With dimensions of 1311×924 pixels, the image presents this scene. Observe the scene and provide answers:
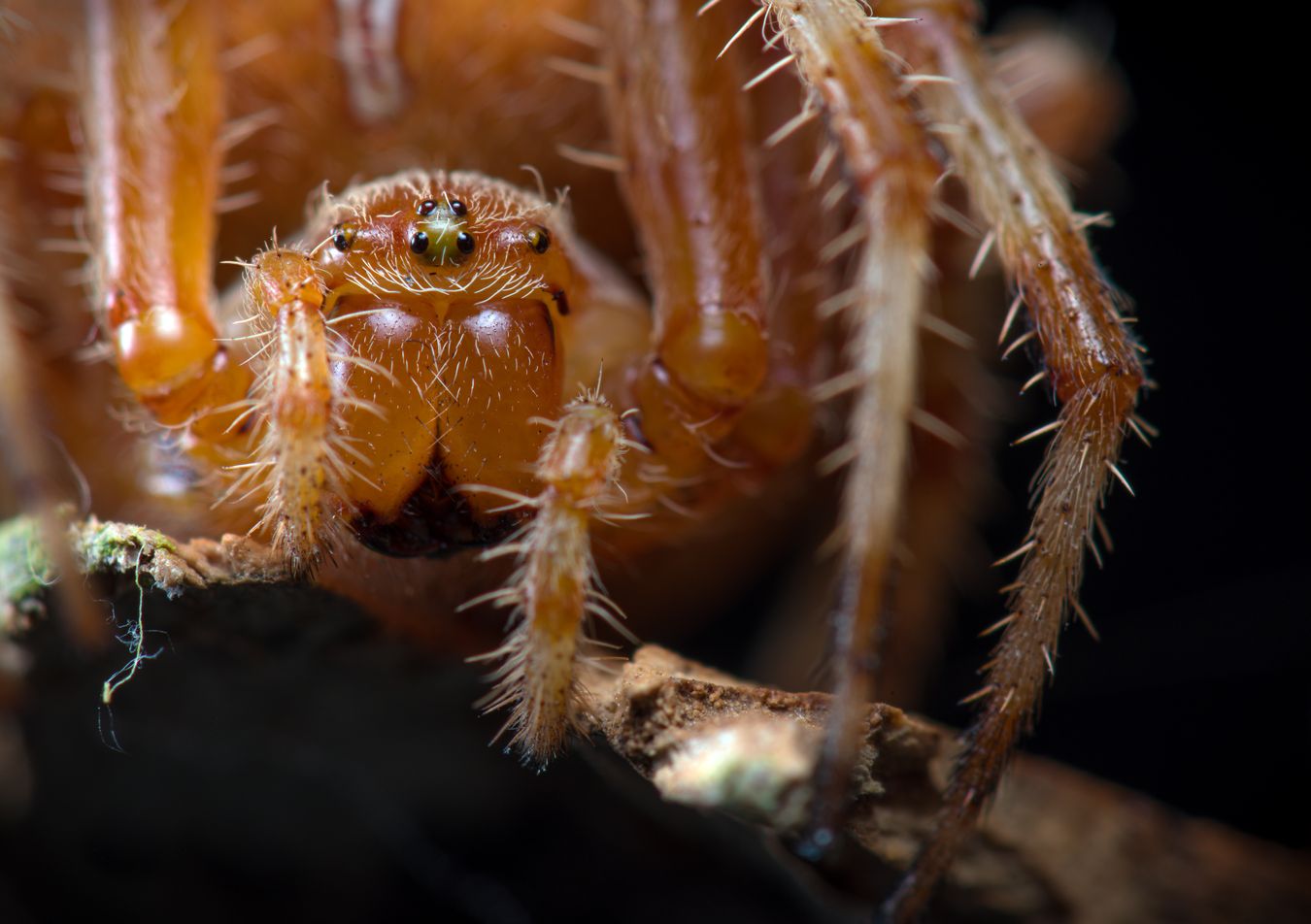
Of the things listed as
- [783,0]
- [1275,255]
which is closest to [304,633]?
[783,0]

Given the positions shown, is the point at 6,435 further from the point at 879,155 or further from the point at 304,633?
the point at 879,155

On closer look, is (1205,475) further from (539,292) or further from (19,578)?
(19,578)

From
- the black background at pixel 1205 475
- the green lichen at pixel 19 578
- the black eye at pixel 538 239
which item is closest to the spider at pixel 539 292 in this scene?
the black eye at pixel 538 239

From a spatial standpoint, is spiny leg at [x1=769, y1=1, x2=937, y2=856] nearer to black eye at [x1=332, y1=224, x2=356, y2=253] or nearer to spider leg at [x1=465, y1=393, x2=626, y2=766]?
spider leg at [x1=465, y1=393, x2=626, y2=766]

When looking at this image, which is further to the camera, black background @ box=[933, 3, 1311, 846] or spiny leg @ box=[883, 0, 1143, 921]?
black background @ box=[933, 3, 1311, 846]

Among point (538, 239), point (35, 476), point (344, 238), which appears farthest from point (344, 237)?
point (35, 476)

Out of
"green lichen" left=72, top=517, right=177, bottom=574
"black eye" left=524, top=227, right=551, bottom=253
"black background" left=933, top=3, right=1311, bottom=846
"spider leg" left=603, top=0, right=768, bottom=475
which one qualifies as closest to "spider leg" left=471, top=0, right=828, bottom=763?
"spider leg" left=603, top=0, right=768, bottom=475
